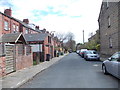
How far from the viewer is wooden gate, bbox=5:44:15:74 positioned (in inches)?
378

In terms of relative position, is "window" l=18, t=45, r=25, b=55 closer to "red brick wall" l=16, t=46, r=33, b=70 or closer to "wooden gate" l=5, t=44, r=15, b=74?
"red brick wall" l=16, t=46, r=33, b=70

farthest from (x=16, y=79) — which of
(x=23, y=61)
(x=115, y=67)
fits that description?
(x=115, y=67)

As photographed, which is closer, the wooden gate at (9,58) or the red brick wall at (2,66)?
the red brick wall at (2,66)

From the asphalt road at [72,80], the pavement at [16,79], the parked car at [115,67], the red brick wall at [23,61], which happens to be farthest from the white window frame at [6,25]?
the parked car at [115,67]

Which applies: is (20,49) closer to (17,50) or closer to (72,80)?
(17,50)

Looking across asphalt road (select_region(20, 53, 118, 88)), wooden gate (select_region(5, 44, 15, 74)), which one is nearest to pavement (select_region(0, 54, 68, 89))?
asphalt road (select_region(20, 53, 118, 88))

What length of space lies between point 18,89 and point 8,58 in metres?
3.80

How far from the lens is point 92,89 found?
20.1 feet

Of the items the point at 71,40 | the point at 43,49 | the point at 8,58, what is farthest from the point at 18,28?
the point at 71,40

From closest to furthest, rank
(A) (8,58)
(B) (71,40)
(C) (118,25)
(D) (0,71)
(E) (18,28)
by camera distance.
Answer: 1. (D) (0,71)
2. (A) (8,58)
3. (C) (118,25)
4. (E) (18,28)
5. (B) (71,40)

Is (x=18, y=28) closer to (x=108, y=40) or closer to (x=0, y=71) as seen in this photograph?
(x=108, y=40)

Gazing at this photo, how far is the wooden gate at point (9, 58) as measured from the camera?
9.60 metres

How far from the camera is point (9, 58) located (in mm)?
9938

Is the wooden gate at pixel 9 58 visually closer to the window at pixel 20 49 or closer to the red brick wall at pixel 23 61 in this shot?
→ the red brick wall at pixel 23 61
